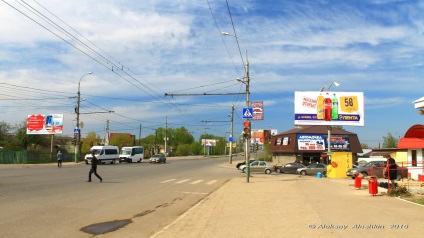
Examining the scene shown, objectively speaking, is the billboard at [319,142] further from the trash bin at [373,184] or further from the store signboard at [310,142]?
the trash bin at [373,184]

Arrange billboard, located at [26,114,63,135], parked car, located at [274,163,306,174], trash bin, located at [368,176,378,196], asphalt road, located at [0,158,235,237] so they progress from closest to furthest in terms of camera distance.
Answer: asphalt road, located at [0,158,235,237] < trash bin, located at [368,176,378,196] < parked car, located at [274,163,306,174] < billboard, located at [26,114,63,135]

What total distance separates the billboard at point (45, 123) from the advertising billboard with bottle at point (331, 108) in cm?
3682

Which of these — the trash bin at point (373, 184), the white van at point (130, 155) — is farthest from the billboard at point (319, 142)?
the trash bin at point (373, 184)

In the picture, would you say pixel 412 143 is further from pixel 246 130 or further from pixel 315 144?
pixel 315 144

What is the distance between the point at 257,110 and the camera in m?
40.9

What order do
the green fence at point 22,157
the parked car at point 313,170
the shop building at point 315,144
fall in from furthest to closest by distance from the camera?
the shop building at point 315,144
the green fence at point 22,157
the parked car at point 313,170

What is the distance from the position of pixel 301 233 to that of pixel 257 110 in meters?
33.1

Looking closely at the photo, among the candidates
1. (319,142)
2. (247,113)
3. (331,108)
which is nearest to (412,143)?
(247,113)

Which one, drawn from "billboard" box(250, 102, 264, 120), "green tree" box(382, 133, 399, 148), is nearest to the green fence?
"billboard" box(250, 102, 264, 120)

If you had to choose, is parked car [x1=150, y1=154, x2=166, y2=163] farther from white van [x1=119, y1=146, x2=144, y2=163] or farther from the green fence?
the green fence

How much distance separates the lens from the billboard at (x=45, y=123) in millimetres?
62219

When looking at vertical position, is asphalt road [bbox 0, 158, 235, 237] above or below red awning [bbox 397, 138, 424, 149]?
below

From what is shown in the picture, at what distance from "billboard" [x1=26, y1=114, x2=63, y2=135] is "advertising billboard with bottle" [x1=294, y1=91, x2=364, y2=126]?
36824 millimetres

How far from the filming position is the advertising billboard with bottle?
46.7m
